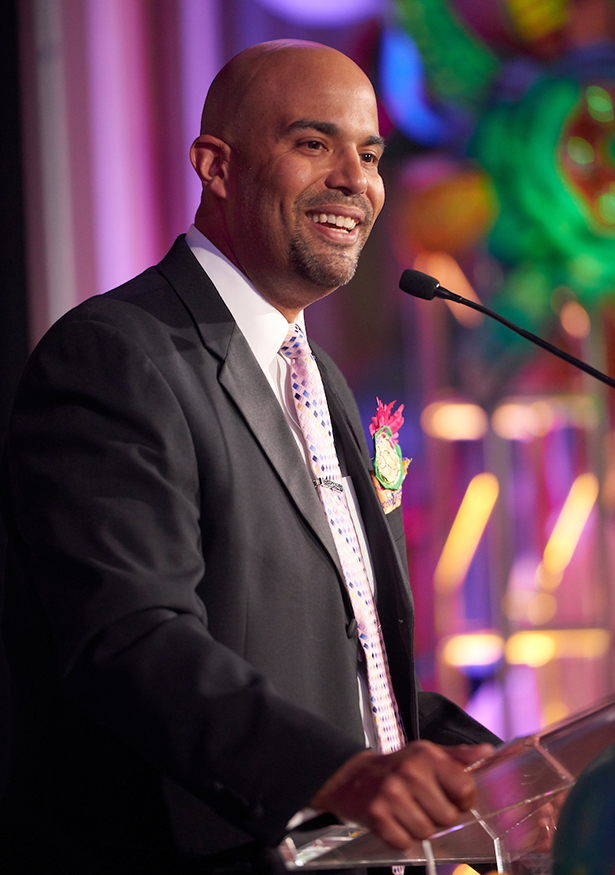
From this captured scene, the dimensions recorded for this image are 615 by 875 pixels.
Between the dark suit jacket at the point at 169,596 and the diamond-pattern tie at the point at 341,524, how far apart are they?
0.12 feet

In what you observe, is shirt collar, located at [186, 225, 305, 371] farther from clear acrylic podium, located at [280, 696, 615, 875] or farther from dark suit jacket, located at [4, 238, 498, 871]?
clear acrylic podium, located at [280, 696, 615, 875]

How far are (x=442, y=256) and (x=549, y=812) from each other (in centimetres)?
298

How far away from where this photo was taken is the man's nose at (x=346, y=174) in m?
1.50

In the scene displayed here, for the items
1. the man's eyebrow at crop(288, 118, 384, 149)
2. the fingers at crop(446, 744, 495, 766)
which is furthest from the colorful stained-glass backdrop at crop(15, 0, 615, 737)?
the fingers at crop(446, 744, 495, 766)

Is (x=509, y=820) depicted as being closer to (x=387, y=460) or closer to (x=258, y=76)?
(x=387, y=460)

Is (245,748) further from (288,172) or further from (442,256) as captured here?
(442,256)

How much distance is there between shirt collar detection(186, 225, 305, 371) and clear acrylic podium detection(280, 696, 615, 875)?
0.70m

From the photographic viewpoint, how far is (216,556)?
1.21 m

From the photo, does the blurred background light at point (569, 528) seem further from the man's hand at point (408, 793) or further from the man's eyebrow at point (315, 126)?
the man's hand at point (408, 793)

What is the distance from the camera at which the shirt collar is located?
1.45 m

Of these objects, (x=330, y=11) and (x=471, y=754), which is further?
(x=330, y=11)

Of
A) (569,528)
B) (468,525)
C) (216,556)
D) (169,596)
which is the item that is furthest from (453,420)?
(169,596)

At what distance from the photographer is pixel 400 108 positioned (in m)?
3.71

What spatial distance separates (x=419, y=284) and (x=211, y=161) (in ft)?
1.22
